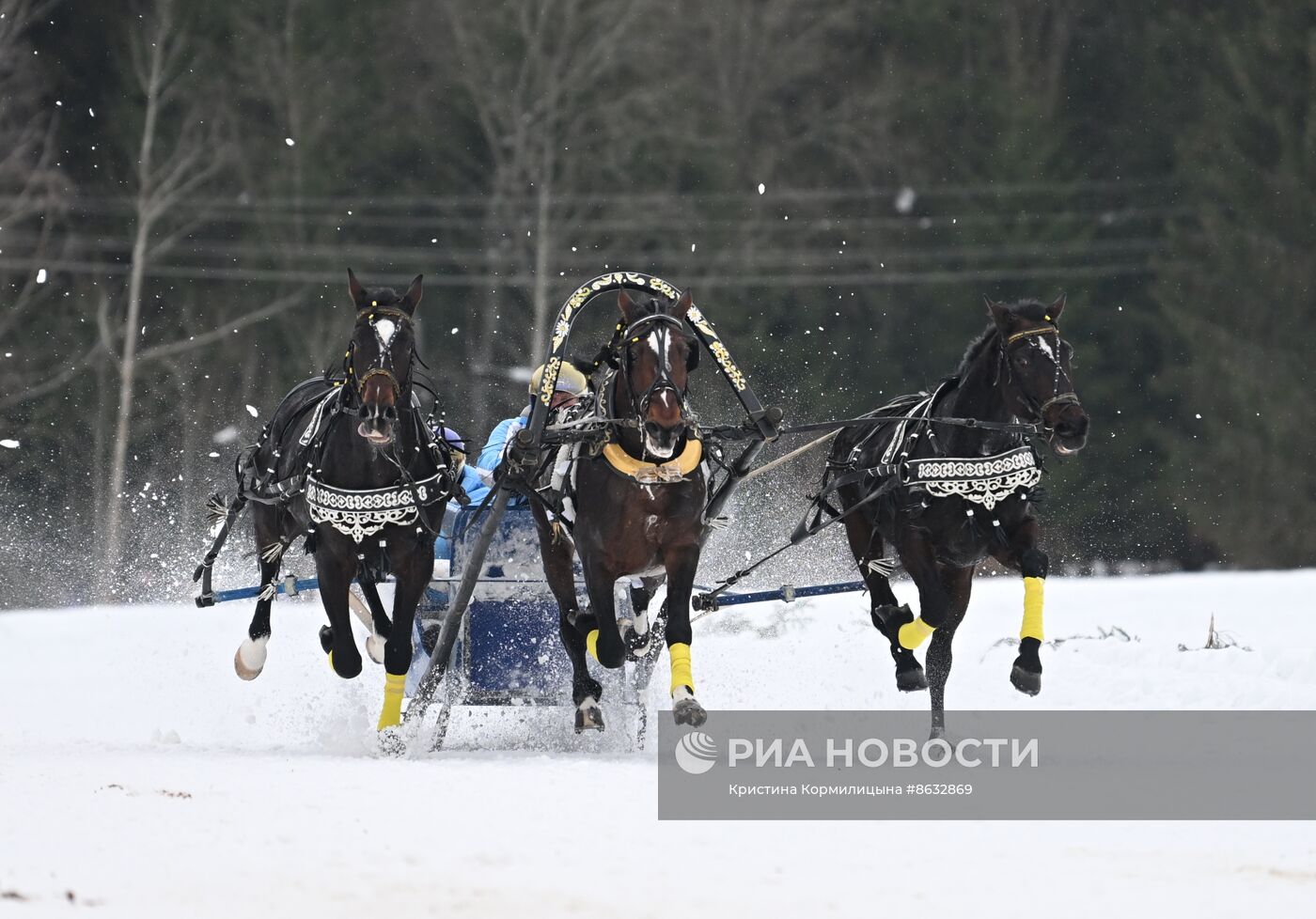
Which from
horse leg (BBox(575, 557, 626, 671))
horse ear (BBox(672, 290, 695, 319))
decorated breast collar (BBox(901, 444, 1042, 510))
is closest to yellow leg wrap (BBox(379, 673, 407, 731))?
horse leg (BBox(575, 557, 626, 671))

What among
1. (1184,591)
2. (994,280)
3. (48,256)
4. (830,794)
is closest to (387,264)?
(48,256)

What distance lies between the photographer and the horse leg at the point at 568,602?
31.2ft

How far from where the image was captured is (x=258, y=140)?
33625 millimetres

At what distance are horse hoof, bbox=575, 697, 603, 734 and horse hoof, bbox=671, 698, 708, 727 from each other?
1.24 metres

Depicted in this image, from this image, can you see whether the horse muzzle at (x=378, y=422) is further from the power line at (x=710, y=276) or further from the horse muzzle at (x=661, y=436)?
the power line at (x=710, y=276)

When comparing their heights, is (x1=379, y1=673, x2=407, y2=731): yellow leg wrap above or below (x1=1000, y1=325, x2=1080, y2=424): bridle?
below

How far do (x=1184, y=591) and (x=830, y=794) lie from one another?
9.54 metres

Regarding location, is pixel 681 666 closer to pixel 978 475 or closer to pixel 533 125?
pixel 978 475

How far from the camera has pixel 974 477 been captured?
941cm

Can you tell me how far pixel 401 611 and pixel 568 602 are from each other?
832 mm

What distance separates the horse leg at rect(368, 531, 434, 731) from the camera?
9297mm

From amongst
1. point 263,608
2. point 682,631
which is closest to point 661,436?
point 682,631

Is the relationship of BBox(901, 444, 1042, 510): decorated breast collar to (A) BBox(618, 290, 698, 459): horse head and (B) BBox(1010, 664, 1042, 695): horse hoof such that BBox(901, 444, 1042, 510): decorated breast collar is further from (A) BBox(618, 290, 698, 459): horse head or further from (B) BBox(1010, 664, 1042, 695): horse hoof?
(A) BBox(618, 290, 698, 459): horse head

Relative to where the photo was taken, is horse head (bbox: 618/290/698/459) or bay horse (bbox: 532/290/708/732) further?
bay horse (bbox: 532/290/708/732)
